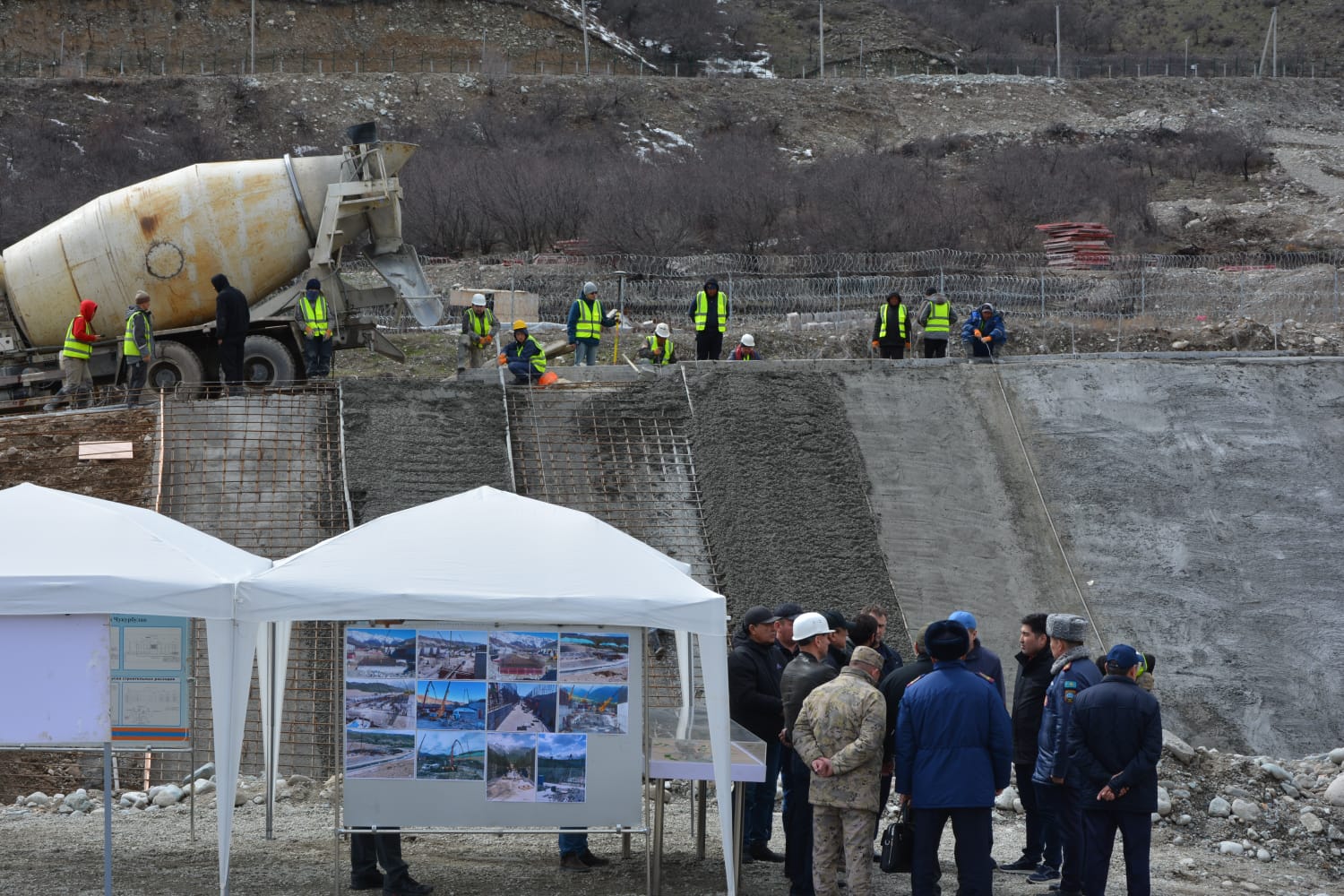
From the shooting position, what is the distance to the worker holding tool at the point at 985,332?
65.8ft

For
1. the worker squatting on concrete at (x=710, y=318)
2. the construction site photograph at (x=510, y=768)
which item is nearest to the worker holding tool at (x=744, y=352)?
the worker squatting on concrete at (x=710, y=318)

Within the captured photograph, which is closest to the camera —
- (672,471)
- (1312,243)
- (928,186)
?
(672,471)

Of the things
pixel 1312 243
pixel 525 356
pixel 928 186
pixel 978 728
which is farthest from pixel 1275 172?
pixel 978 728

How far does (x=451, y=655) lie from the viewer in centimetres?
834

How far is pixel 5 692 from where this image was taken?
823 cm

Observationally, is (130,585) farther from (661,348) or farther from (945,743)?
(661,348)

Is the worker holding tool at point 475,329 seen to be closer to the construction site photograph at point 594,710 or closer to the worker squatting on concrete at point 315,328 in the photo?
the worker squatting on concrete at point 315,328

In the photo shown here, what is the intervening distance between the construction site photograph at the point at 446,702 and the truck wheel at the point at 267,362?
11.4 meters

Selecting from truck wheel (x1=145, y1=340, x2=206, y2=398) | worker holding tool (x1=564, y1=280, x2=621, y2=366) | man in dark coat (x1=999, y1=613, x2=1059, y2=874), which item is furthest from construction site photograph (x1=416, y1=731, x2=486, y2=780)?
worker holding tool (x1=564, y1=280, x2=621, y2=366)

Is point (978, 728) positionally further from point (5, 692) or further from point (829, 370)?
point (829, 370)

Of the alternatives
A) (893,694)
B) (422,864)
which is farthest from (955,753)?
(422,864)

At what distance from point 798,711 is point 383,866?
2597mm

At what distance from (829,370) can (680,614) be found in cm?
1113

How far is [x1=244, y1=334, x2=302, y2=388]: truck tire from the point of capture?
18984 millimetres
